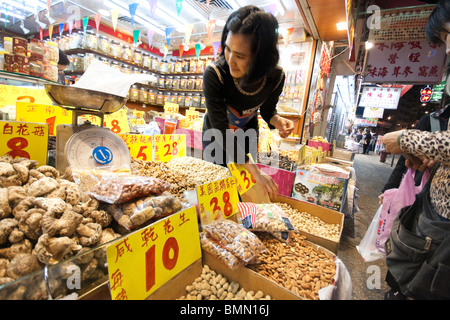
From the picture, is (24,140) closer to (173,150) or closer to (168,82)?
(173,150)

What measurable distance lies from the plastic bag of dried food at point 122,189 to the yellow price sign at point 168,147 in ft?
3.05

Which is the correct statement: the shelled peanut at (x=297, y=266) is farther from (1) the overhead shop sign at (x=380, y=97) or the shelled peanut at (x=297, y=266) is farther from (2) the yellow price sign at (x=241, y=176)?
(1) the overhead shop sign at (x=380, y=97)

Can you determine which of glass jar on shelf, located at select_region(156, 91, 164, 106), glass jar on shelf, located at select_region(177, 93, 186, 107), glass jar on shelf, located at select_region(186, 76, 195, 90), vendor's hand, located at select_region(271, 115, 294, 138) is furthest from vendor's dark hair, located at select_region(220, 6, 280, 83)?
glass jar on shelf, located at select_region(156, 91, 164, 106)

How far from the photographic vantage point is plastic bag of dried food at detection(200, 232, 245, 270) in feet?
2.87

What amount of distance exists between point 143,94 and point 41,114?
4799 mm

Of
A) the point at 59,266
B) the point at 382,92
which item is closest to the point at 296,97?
the point at 59,266

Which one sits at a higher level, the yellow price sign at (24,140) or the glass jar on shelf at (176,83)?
the glass jar on shelf at (176,83)

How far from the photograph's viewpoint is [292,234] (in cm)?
126

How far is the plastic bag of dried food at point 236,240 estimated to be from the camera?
897mm

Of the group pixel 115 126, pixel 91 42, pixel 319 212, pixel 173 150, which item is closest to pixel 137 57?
pixel 91 42

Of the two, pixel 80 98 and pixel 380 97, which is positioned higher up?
pixel 380 97

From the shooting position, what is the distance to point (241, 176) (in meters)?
1.38

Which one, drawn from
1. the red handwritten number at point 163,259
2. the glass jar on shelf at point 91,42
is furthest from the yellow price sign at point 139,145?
the glass jar on shelf at point 91,42

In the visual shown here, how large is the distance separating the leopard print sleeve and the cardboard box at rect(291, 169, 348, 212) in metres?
0.85
